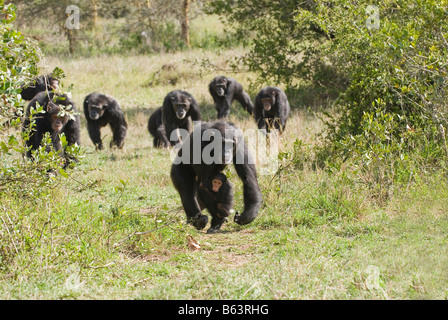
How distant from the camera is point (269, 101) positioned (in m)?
13.7

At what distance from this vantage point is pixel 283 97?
45.7 feet

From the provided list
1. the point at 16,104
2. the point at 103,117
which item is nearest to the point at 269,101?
the point at 103,117

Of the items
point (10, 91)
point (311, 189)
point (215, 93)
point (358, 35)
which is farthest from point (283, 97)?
point (10, 91)

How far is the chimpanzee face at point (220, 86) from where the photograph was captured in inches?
655

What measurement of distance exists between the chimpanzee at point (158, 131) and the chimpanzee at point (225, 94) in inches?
95.2

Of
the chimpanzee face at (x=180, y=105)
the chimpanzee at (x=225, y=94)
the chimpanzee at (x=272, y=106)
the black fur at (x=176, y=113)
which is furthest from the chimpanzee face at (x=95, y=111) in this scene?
the chimpanzee at (x=272, y=106)

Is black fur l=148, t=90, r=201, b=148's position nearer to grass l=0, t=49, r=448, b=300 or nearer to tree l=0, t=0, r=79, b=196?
grass l=0, t=49, r=448, b=300

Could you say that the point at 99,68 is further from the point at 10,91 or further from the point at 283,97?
the point at 10,91

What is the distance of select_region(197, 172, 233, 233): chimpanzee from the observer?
7.07 meters

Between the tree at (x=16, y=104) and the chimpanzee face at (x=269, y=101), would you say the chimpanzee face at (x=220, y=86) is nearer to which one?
the chimpanzee face at (x=269, y=101)
